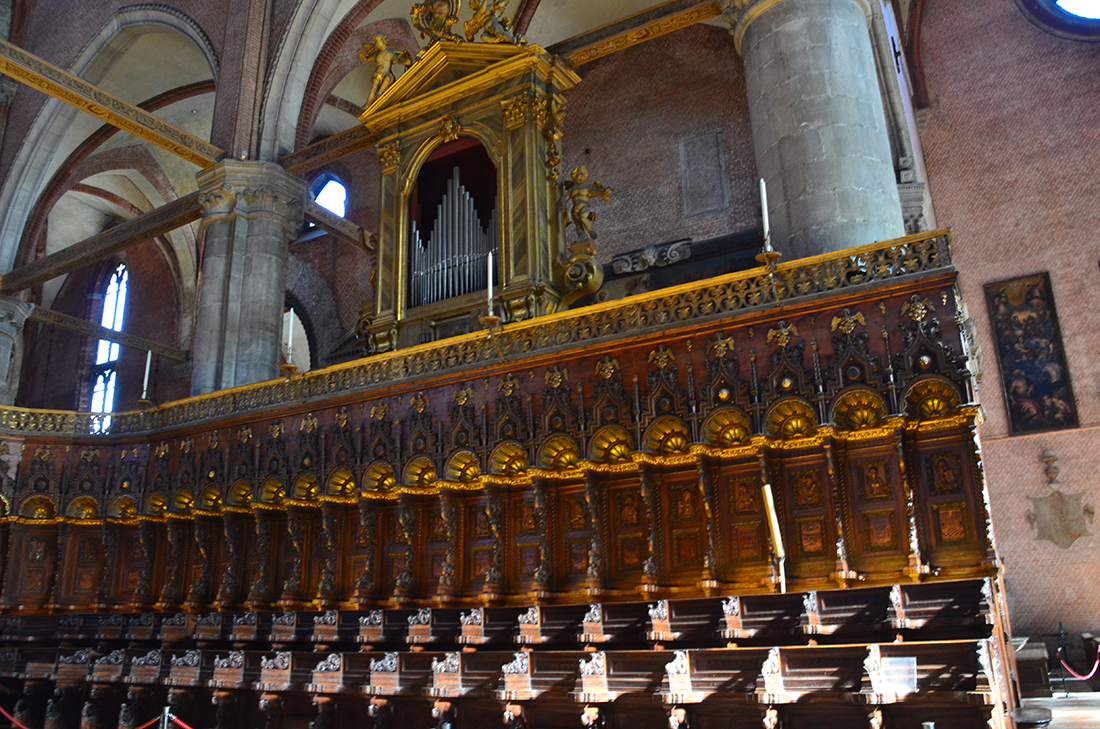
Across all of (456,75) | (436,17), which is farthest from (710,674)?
(436,17)

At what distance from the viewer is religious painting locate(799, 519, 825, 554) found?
7.83m

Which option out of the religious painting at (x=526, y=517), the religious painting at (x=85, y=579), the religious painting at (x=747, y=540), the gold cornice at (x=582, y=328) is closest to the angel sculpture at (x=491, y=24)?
the gold cornice at (x=582, y=328)

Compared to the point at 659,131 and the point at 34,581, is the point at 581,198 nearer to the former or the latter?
the point at 659,131

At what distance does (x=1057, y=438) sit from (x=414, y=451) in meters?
10.5

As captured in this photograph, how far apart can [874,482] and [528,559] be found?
373cm

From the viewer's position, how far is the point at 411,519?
10.3 meters

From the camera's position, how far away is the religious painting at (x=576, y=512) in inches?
363

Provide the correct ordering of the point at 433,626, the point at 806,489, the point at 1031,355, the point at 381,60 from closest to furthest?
the point at 806,489 < the point at 433,626 < the point at 381,60 < the point at 1031,355

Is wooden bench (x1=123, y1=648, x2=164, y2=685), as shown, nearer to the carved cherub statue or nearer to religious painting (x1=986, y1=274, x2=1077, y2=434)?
the carved cherub statue

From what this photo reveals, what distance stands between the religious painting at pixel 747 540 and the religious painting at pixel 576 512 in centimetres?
168

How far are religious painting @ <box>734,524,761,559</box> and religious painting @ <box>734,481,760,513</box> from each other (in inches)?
6.3

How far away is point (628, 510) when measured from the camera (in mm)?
9023

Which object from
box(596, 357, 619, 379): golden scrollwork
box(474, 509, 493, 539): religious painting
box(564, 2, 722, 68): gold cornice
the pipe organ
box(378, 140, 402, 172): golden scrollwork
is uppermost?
box(564, 2, 722, 68): gold cornice

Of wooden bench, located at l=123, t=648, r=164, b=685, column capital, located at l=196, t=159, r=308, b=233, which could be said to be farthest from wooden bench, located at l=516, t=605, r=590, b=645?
column capital, located at l=196, t=159, r=308, b=233
